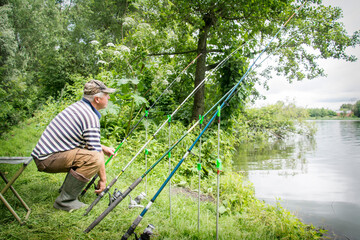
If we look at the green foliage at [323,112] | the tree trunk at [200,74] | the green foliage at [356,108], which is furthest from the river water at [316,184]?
the tree trunk at [200,74]

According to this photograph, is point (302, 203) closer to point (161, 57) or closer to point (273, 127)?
point (161, 57)

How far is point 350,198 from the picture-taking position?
179 inches

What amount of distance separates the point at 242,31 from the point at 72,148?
6.16m

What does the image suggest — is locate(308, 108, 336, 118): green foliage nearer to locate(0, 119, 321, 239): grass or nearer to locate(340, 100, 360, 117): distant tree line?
locate(340, 100, 360, 117): distant tree line

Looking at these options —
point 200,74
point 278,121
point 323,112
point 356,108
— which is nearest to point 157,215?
point 356,108

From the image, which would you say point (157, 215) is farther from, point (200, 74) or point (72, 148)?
point (200, 74)

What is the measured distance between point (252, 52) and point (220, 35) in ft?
3.55

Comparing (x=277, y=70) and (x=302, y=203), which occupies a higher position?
(x=277, y=70)

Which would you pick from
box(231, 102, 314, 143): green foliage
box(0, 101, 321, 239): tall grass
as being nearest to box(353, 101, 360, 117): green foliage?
box(0, 101, 321, 239): tall grass

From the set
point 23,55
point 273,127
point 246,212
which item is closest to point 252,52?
point 246,212

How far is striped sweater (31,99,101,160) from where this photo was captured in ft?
Answer: 7.29

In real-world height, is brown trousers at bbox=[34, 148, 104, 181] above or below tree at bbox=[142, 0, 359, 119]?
below

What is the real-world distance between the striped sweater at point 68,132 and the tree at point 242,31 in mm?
4561

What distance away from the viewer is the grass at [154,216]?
205cm
